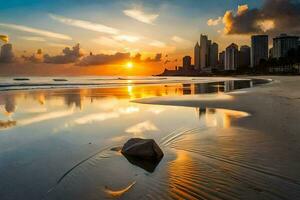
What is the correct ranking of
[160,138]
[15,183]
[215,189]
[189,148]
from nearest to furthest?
[215,189]
[15,183]
[189,148]
[160,138]

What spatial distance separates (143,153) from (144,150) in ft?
0.30

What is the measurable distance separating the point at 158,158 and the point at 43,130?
6426 millimetres

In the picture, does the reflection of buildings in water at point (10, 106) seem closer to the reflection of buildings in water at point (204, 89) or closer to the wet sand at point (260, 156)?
the wet sand at point (260, 156)

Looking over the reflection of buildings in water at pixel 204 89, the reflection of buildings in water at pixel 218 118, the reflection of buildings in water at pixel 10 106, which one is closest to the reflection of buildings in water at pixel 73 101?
the reflection of buildings in water at pixel 10 106

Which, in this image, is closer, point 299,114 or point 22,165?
point 22,165

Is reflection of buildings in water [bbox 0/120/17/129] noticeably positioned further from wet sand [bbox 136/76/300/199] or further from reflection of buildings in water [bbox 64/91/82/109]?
wet sand [bbox 136/76/300/199]

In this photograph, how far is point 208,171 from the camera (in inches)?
259

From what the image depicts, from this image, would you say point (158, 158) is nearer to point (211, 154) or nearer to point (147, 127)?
point (211, 154)

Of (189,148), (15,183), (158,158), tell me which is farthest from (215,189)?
(15,183)

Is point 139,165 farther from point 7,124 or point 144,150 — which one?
point 7,124

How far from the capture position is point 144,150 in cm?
788

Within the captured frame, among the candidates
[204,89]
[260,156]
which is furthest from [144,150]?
[204,89]

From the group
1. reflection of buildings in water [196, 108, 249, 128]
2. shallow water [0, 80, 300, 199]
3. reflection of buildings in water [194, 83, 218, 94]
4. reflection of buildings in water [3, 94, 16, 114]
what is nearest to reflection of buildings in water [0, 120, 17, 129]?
shallow water [0, 80, 300, 199]

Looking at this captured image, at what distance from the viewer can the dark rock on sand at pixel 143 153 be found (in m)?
7.48
